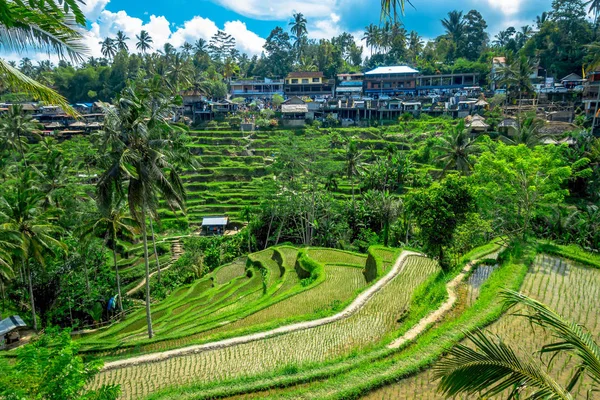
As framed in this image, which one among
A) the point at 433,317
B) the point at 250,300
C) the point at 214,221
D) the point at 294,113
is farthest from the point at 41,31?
the point at 294,113

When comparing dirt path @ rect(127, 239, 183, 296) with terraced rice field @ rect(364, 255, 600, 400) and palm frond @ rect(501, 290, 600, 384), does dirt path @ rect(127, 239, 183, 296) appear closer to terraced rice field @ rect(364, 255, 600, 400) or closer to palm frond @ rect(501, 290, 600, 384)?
terraced rice field @ rect(364, 255, 600, 400)

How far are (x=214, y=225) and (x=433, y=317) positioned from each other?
2830 centimetres

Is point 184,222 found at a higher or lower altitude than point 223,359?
lower

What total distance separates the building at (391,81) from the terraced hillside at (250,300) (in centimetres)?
4842

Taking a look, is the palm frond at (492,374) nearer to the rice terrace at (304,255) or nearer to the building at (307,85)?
the rice terrace at (304,255)

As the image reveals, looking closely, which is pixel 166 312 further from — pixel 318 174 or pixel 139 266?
pixel 318 174

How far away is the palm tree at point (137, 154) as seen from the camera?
1307 centimetres

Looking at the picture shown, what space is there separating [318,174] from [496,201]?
1685 cm

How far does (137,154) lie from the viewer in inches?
529

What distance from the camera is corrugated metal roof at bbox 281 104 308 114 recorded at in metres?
61.1

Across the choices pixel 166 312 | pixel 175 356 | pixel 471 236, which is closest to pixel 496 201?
pixel 471 236

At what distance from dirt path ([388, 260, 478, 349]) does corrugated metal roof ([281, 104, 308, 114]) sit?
48.1 m

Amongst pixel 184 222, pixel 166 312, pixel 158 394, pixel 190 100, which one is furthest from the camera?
pixel 190 100

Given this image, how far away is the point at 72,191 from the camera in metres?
29.8
